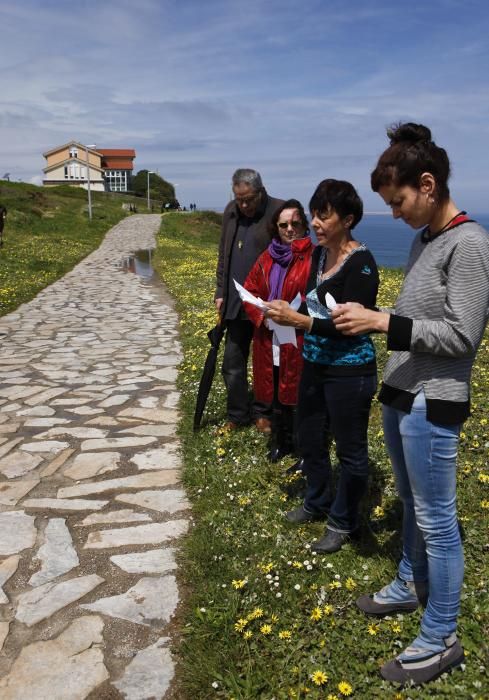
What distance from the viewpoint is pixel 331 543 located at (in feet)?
12.3

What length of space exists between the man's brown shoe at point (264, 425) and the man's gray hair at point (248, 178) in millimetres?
2143

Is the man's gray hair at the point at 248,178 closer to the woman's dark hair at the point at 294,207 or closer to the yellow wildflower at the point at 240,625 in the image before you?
the woman's dark hair at the point at 294,207

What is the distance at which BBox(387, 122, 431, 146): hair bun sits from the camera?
244 cm

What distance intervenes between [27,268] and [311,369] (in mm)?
16932

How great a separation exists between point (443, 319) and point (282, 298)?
2.35m

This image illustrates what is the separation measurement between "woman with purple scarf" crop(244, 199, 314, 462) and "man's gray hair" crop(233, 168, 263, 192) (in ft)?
1.59

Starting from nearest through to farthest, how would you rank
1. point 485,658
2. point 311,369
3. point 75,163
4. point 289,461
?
point 485,658
point 311,369
point 289,461
point 75,163

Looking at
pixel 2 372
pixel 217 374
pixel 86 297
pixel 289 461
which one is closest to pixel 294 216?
pixel 289 461

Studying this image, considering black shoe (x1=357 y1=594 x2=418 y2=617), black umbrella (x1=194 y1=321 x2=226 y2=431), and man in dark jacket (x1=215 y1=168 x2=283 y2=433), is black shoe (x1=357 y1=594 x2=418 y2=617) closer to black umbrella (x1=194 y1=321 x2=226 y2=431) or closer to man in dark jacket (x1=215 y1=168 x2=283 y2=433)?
man in dark jacket (x1=215 y1=168 x2=283 y2=433)

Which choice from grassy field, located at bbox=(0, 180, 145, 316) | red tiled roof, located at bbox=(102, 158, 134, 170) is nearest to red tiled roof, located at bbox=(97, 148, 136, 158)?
red tiled roof, located at bbox=(102, 158, 134, 170)

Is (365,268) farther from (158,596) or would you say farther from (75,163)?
(75,163)

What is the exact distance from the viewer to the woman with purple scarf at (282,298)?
180 inches

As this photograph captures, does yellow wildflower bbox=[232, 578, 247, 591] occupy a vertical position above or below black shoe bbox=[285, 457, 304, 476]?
below

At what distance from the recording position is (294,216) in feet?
14.9
